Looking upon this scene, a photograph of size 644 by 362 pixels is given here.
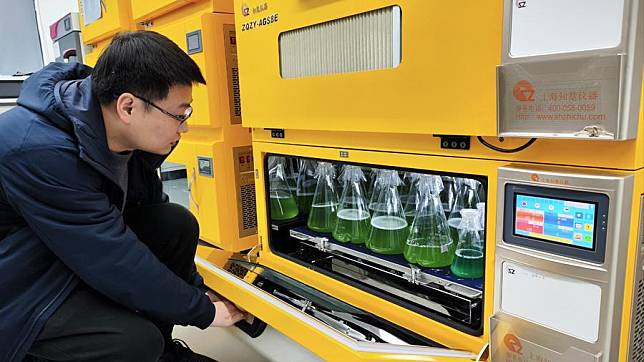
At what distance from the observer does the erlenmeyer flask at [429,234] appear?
3.98 feet

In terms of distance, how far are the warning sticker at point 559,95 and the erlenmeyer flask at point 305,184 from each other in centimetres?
101

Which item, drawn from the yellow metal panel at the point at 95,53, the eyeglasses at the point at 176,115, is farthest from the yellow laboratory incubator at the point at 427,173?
the yellow metal panel at the point at 95,53

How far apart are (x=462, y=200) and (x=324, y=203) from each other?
1.58 ft

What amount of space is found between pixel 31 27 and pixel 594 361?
4.54 m

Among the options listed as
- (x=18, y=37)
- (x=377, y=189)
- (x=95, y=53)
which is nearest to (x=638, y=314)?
(x=377, y=189)

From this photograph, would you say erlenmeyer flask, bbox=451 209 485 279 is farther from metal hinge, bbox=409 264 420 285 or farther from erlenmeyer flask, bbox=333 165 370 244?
erlenmeyer flask, bbox=333 165 370 244

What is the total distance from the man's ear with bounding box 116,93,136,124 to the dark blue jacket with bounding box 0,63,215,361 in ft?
0.19

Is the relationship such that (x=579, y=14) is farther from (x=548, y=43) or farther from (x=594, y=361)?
(x=594, y=361)

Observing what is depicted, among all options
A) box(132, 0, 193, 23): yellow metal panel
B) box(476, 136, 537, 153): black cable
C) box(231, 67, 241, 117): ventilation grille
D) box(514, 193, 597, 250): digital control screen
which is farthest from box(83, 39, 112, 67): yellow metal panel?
box(514, 193, 597, 250): digital control screen

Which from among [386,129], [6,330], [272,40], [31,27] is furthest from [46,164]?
[31,27]

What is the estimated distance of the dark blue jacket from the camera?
1004mm

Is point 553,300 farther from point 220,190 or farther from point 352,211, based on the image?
point 220,190

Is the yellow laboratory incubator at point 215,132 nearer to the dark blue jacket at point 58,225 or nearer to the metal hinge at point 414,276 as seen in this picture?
the dark blue jacket at point 58,225

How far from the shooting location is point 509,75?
74cm
